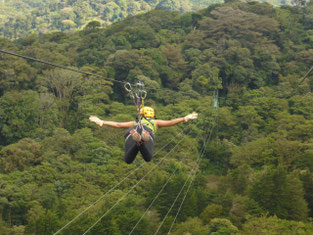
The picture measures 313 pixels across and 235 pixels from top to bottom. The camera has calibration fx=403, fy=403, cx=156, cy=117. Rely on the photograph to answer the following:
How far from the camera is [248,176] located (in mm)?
28141

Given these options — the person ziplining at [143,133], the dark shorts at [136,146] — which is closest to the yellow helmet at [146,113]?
the person ziplining at [143,133]

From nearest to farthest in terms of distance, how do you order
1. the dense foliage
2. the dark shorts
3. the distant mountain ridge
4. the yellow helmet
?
the dark shorts
the yellow helmet
the dense foliage
the distant mountain ridge

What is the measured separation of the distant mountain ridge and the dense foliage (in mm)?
29945

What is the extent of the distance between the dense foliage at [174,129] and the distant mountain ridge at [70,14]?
29945 mm

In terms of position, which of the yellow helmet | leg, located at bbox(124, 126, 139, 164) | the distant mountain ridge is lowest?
the distant mountain ridge

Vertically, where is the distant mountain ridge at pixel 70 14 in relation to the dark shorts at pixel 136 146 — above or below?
below

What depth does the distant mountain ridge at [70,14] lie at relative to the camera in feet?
265

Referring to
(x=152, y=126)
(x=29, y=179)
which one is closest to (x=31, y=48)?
(x=29, y=179)

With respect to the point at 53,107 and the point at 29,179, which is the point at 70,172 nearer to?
the point at 29,179

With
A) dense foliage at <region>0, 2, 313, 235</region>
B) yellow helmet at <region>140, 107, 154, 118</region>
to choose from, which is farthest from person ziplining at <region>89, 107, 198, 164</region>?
dense foliage at <region>0, 2, 313, 235</region>

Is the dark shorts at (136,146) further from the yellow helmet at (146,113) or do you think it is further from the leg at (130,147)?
the yellow helmet at (146,113)

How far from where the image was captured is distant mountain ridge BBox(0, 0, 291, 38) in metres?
80.8

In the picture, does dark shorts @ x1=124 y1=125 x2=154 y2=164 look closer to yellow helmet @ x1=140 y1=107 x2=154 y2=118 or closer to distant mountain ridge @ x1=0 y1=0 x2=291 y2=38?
yellow helmet @ x1=140 y1=107 x2=154 y2=118

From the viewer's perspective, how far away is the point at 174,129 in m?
31.0
